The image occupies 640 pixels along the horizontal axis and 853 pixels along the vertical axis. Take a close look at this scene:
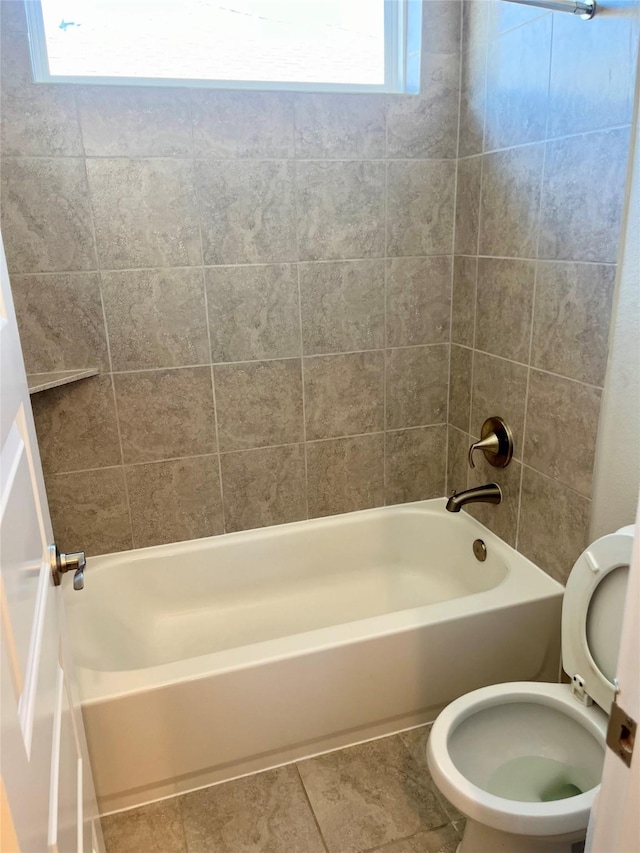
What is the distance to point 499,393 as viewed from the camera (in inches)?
83.2

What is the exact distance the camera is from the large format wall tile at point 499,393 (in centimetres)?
200

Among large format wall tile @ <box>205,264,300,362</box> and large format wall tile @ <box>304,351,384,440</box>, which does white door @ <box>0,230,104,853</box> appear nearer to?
large format wall tile @ <box>205,264,300,362</box>

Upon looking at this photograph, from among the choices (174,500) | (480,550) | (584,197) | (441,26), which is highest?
(441,26)

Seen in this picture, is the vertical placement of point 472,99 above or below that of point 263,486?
above

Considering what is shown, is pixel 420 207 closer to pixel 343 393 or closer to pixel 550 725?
pixel 343 393

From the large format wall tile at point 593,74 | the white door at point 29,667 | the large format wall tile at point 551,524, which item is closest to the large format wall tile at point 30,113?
the white door at point 29,667

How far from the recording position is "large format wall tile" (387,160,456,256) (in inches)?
86.4

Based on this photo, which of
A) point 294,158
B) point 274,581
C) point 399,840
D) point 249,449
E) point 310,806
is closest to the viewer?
point 399,840

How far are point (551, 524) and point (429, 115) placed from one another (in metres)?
1.41

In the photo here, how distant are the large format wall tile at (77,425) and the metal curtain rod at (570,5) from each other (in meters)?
1.57

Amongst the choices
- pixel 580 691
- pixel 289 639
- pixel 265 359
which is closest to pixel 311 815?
pixel 289 639

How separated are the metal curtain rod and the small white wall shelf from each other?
1.56m

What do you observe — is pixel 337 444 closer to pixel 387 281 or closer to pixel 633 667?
pixel 387 281

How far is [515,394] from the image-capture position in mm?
2016
